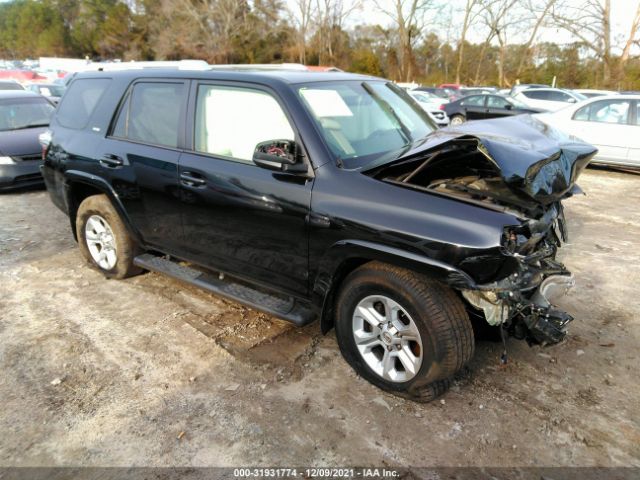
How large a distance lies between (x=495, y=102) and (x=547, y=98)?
223cm

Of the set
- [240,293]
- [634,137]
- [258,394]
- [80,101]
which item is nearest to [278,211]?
[240,293]

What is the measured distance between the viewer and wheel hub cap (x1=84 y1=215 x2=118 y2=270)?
447 centimetres

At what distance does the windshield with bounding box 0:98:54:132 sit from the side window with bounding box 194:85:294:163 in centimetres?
649

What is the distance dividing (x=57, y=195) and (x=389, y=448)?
4134 millimetres

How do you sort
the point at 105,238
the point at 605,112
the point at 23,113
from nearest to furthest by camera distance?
the point at 105,238
the point at 23,113
the point at 605,112

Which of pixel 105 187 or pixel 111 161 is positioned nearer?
pixel 111 161

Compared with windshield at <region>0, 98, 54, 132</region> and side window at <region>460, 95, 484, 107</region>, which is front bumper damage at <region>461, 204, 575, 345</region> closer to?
windshield at <region>0, 98, 54, 132</region>

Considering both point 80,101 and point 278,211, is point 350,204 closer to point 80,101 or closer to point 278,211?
point 278,211

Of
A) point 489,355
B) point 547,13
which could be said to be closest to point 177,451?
point 489,355

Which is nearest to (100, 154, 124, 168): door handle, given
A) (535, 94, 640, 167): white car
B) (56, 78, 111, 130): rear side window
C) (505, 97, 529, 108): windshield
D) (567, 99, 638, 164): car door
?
(56, 78, 111, 130): rear side window

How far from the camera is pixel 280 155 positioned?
2979 millimetres

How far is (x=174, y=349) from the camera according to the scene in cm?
343

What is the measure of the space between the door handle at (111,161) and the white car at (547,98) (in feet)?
54.1

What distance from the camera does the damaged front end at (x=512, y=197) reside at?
8.17 feet
